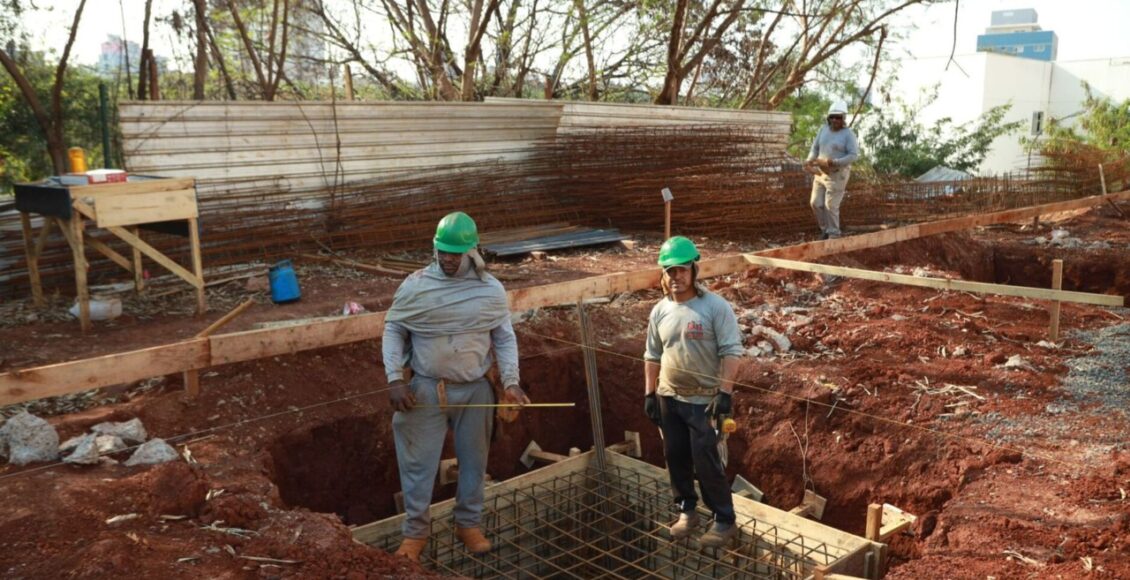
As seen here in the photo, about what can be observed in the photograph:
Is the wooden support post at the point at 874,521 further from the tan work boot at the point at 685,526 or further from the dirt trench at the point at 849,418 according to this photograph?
the tan work boot at the point at 685,526

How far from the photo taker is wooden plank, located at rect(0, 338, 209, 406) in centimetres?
403

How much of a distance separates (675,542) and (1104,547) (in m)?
2.20

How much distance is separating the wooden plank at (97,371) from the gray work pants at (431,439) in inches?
50.9

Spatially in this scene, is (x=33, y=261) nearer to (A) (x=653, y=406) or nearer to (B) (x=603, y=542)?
(B) (x=603, y=542)

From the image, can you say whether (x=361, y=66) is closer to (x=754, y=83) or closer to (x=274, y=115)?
(x=274, y=115)

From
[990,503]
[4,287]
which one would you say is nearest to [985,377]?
[990,503]

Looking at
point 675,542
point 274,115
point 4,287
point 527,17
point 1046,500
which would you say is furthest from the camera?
point 527,17

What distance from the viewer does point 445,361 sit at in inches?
162

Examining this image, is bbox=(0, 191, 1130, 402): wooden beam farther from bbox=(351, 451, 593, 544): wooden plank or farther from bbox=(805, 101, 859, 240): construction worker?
bbox=(805, 101, 859, 240): construction worker

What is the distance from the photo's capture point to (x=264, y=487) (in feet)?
14.2

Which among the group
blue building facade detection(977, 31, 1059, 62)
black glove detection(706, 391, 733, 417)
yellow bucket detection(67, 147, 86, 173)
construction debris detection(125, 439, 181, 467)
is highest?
blue building facade detection(977, 31, 1059, 62)

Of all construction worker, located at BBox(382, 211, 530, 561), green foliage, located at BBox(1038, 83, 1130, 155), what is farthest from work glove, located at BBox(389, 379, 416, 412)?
green foliage, located at BBox(1038, 83, 1130, 155)

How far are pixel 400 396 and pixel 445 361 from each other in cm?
28

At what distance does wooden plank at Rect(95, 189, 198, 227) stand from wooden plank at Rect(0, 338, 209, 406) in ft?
6.34
